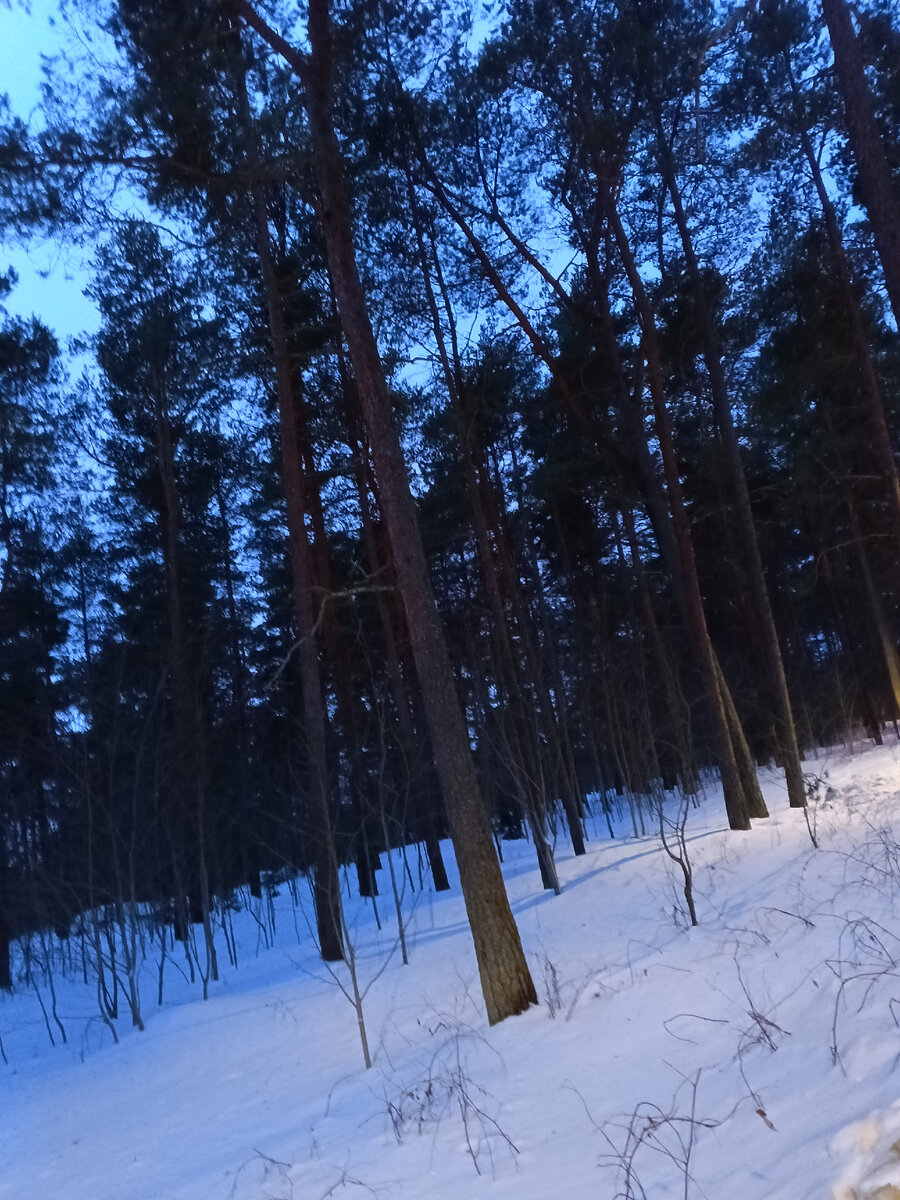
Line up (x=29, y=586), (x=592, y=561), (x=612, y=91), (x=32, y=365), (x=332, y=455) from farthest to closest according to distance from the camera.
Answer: (x=592, y=561)
(x=29, y=586)
(x=32, y=365)
(x=332, y=455)
(x=612, y=91)

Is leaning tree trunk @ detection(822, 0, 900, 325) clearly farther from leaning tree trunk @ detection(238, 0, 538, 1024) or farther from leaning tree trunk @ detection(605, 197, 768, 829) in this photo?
leaning tree trunk @ detection(238, 0, 538, 1024)

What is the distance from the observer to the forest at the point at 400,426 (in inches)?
338

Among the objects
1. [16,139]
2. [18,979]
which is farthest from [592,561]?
[16,139]

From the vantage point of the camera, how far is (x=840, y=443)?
1806cm

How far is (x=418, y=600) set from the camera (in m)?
7.78

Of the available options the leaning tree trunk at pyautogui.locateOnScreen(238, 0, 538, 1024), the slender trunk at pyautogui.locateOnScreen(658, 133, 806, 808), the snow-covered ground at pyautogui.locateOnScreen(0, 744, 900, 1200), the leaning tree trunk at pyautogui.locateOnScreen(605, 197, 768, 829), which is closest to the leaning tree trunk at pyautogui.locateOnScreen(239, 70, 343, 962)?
the snow-covered ground at pyautogui.locateOnScreen(0, 744, 900, 1200)

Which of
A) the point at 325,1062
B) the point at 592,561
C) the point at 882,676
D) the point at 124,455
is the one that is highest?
the point at 124,455

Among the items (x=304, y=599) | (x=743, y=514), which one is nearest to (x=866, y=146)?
(x=743, y=514)

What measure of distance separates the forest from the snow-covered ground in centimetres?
97

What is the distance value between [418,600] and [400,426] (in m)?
7.41

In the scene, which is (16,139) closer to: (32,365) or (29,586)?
(32,365)

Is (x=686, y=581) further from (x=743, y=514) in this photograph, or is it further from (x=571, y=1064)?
(x=571, y=1064)

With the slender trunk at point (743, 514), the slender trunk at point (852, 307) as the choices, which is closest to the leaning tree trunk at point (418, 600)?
the slender trunk at point (743, 514)

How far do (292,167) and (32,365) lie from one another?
9474 mm
